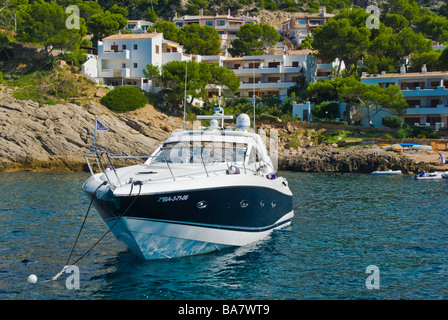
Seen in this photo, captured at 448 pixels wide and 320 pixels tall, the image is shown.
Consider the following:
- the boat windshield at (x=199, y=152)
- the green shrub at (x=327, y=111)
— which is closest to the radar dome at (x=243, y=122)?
the boat windshield at (x=199, y=152)

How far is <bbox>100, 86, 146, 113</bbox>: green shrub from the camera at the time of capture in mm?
53375

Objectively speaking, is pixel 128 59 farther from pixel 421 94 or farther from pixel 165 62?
pixel 421 94

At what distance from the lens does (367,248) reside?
16.5m

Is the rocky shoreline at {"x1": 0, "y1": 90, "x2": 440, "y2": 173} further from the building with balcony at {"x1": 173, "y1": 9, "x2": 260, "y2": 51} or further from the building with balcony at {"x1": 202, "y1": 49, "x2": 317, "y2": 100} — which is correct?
the building with balcony at {"x1": 173, "y1": 9, "x2": 260, "y2": 51}

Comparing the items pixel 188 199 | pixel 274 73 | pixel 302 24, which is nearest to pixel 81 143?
pixel 274 73

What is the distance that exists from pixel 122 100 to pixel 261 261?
41.8m

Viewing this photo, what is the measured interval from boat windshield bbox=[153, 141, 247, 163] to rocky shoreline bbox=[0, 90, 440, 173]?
96.4 feet

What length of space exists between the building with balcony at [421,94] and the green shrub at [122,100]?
87.6ft

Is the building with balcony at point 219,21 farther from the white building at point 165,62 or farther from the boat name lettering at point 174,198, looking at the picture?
the boat name lettering at point 174,198

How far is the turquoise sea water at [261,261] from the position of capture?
12023mm

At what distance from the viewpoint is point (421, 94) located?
193 feet

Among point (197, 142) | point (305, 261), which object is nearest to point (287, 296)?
point (305, 261)

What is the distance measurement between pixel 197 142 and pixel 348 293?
25.0 feet
